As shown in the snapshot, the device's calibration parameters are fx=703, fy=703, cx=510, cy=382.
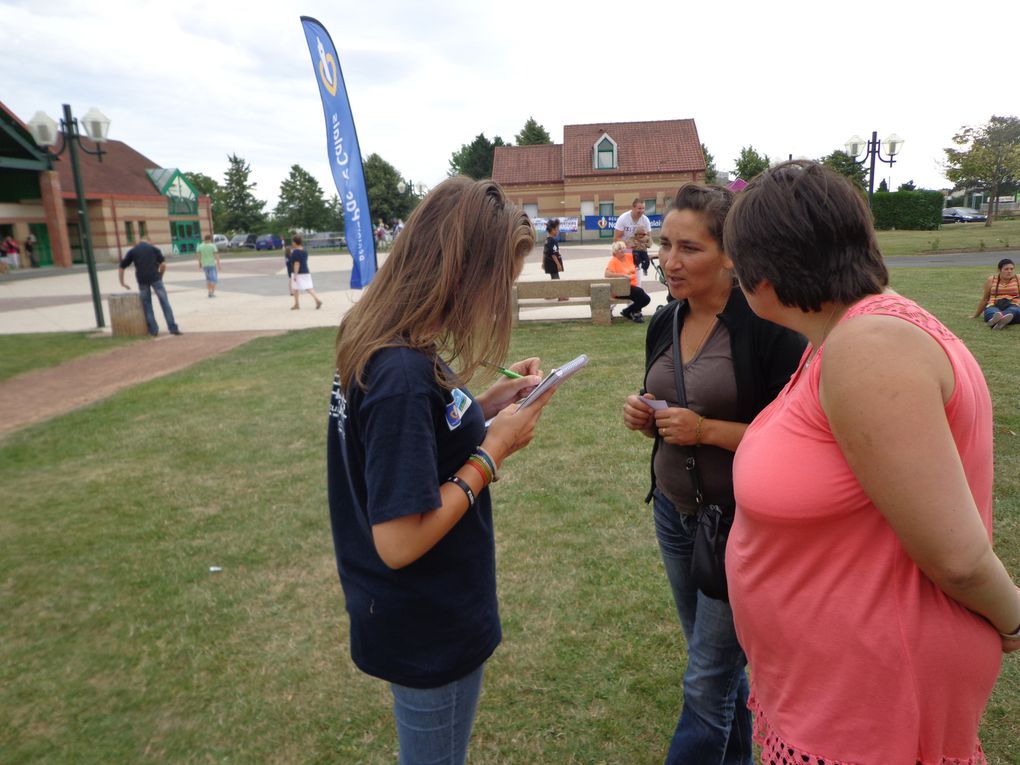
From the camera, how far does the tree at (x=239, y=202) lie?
212ft

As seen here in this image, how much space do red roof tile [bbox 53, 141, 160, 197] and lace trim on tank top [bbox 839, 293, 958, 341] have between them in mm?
45886

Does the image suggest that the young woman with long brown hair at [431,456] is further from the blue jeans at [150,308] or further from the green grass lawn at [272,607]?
the blue jeans at [150,308]

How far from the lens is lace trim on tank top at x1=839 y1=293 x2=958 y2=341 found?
1.23 m

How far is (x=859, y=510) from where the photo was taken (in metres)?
1.29

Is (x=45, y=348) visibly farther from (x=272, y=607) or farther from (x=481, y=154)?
(x=481, y=154)

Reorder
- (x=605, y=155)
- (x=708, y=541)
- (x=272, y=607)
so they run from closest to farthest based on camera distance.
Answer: (x=708, y=541) → (x=272, y=607) → (x=605, y=155)

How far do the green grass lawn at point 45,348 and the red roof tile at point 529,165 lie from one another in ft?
120

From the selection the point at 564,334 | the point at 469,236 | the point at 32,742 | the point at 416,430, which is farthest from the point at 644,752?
the point at 564,334

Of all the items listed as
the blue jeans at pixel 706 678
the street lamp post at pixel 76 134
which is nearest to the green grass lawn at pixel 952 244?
the street lamp post at pixel 76 134

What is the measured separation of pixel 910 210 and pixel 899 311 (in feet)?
151

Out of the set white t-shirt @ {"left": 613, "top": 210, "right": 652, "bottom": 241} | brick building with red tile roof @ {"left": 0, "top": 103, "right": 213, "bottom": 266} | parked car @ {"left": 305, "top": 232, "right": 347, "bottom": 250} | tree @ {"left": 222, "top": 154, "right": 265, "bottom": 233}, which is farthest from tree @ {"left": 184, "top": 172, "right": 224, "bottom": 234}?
white t-shirt @ {"left": 613, "top": 210, "right": 652, "bottom": 241}

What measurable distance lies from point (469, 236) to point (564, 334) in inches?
382

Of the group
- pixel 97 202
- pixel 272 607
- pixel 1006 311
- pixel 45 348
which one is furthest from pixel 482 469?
A: pixel 97 202

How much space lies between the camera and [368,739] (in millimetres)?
2842
